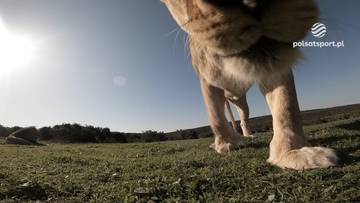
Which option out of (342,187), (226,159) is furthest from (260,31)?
(226,159)

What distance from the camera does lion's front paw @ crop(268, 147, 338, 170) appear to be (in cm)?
397

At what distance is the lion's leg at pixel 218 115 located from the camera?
22.7ft

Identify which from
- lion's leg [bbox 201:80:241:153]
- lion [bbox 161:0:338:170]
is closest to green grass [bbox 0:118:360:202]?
lion [bbox 161:0:338:170]

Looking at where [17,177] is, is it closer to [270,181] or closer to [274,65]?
[270,181]

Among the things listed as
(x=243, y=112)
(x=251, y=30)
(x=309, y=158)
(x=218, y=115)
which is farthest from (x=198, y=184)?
(x=243, y=112)

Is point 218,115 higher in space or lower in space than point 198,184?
higher

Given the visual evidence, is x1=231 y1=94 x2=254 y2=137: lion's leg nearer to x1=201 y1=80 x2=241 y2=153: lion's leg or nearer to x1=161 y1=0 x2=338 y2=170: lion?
x1=201 y1=80 x2=241 y2=153: lion's leg

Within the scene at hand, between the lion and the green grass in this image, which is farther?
the green grass

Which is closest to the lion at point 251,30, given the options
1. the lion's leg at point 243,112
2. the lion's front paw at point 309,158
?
the lion's front paw at point 309,158

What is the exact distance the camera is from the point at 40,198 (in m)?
4.00

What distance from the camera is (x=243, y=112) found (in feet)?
41.1

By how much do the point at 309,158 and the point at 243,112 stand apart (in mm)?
8454

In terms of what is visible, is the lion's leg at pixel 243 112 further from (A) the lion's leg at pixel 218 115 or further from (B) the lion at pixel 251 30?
(B) the lion at pixel 251 30

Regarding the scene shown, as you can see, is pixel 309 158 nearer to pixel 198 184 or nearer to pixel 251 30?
pixel 198 184
